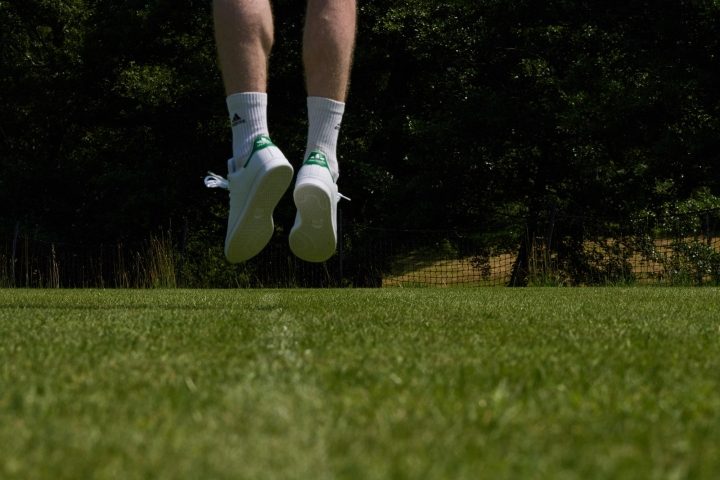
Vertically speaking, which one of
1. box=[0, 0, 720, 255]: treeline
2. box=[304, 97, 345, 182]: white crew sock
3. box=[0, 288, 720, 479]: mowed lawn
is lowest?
box=[0, 288, 720, 479]: mowed lawn

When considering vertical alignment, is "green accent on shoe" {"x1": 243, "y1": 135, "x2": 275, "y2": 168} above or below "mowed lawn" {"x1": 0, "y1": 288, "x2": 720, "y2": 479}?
above

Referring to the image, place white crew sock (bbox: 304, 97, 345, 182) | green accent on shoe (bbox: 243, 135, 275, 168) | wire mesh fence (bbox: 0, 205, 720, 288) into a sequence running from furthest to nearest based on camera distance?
wire mesh fence (bbox: 0, 205, 720, 288) → white crew sock (bbox: 304, 97, 345, 182) → green accent on shoe (bbox: 243, 135, 275, 168)

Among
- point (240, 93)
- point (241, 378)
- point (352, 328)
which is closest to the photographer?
point (241, 378)

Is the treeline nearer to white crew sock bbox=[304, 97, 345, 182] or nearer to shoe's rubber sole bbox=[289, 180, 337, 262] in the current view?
white crew sock bbox=[304, 97, 345, 182]

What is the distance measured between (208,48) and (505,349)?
19.5 meters

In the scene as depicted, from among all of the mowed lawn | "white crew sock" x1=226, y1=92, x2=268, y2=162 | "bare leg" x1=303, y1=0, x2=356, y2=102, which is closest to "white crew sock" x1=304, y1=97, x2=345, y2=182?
"bare leg" x1=303, y1=0, x2=356, y2=102

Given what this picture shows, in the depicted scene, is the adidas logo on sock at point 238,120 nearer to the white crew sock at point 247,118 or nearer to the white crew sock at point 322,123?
the white crew sock at point 247,118

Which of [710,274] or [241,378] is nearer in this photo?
[241,378]

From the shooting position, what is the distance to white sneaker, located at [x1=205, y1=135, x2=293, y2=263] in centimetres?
302

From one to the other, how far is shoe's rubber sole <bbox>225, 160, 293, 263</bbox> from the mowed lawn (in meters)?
0.73

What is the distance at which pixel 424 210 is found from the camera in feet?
56.0

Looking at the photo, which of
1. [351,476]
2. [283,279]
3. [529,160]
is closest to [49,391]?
[351,476]

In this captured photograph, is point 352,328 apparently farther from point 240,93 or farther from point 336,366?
point 240,93

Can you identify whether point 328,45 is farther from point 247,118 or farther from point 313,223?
point 313,223
